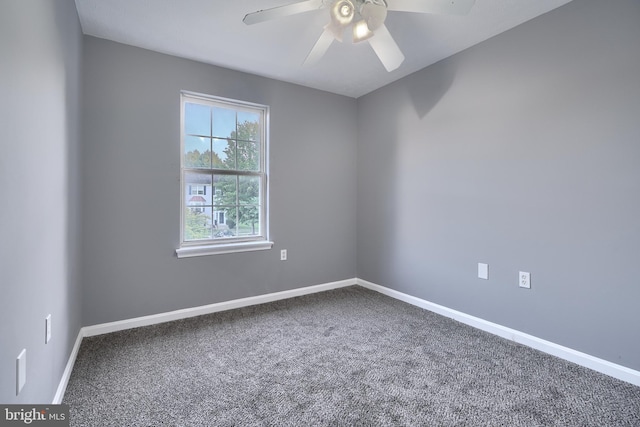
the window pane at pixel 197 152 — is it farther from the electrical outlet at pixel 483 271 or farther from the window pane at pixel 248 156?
the electrical outlet at pixel 483 271

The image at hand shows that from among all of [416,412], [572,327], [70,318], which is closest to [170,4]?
[70,318]

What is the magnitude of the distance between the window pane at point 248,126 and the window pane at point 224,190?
472 millimetres

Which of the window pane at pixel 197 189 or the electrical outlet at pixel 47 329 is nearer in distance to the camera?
the electrical outlet at pixel 47 329

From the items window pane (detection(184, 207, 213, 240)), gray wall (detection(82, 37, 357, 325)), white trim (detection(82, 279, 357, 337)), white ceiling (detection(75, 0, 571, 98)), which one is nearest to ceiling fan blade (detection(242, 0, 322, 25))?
white ceiling (detection(75, 0, 571, 98))

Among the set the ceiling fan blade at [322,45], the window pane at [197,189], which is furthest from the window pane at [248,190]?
the ceiling fan blade at [322,45]

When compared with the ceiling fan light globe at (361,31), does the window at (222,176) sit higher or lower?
lower

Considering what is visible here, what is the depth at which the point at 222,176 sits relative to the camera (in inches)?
120

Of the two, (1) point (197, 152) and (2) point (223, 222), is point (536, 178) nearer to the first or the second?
(2) point (223, 222)

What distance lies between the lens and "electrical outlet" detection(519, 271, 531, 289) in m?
2.26

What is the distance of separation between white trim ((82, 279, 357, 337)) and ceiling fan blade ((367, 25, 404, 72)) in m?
2.49

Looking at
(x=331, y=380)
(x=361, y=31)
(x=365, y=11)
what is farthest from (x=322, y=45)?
(x=331, y=380)

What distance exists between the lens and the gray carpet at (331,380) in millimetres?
1500

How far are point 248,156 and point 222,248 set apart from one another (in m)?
1.01

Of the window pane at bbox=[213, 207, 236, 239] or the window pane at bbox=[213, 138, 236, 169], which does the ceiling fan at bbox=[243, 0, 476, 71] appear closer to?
the window pane at bbox=[213, 138, 236, 169]
